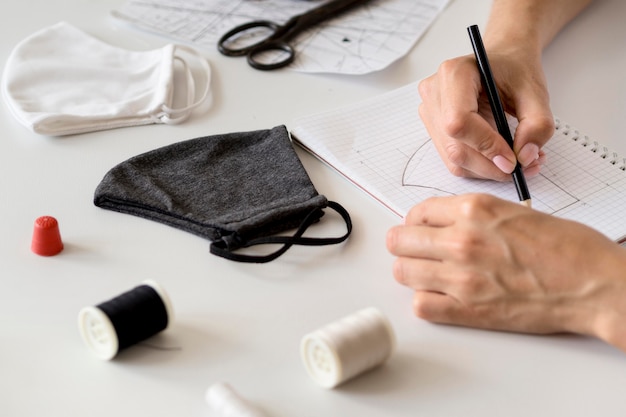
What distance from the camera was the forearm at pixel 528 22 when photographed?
125 centimetres

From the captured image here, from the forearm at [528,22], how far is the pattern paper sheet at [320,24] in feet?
0.50

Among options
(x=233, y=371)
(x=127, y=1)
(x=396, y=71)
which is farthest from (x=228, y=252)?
(x=127, y=1)

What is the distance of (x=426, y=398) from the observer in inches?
29.7

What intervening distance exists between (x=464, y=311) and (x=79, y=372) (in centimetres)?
39

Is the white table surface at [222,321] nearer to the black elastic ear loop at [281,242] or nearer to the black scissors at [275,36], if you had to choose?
the black elastic ear loop at [281,242]

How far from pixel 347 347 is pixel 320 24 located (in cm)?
85

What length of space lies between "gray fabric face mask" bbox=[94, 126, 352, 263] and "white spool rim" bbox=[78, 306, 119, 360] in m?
0.18

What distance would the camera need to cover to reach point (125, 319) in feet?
2.52

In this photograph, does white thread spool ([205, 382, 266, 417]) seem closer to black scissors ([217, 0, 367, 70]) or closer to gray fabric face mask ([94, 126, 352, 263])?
gray fabric face mask ([94, 126, 352, 263])

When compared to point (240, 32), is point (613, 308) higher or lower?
lower

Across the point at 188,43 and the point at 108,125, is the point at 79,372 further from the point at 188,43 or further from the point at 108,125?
the point at 188,43

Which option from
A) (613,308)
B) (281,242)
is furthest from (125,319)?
(613,308)

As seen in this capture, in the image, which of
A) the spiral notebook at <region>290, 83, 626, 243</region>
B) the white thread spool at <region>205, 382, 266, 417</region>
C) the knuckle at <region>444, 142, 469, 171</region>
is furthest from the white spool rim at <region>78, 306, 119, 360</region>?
the knuckle at <region>444, 142, 469, 171</region>

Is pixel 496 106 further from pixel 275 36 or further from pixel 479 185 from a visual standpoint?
pixel 275 36
